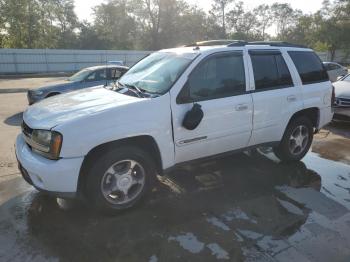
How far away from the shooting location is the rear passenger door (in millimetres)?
5039

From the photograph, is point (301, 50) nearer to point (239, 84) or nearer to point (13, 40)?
point (239, 84)

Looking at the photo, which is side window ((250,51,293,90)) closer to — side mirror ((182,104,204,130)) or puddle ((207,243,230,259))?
side mirror ((182,104,204,130))

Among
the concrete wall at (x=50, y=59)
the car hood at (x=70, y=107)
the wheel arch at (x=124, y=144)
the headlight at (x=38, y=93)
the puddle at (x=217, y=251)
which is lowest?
the puddle at (x=217, y=251)

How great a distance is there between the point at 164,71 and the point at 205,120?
85 centimetres

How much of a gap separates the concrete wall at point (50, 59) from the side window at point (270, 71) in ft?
86.6

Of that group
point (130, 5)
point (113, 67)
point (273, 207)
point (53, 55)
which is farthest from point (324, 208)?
point (130, 5)

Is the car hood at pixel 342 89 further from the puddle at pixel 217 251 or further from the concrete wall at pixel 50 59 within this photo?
the concrete wall at pixel 50 59

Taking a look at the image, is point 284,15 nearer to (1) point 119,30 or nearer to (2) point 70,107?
(1) point 119,30

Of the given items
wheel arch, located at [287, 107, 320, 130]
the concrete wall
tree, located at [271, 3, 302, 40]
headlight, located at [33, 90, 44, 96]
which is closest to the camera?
wheel arch, located at [287, 107, 320, 130]

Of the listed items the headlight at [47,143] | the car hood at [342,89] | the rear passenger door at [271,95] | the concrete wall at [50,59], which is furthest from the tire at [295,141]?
the concrete wall at [50,59]

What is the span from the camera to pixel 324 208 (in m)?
4.37

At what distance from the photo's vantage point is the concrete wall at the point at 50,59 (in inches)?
1116

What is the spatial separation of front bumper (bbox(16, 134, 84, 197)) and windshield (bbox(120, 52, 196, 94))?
1.34 m

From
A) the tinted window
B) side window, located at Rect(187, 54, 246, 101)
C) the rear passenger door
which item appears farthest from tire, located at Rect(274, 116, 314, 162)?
side window, located at Rect(187, 54, 246, 101)
